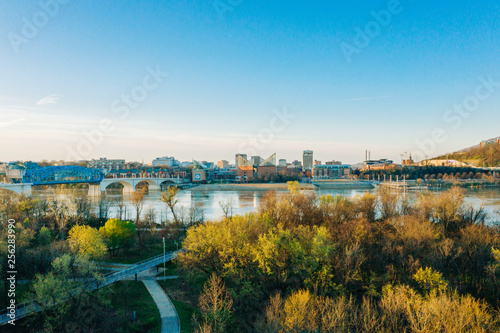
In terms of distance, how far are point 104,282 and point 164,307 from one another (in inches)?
A: 78.9

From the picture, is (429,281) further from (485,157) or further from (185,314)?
(485,157)

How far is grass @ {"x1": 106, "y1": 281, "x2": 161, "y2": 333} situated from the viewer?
802 centimetres

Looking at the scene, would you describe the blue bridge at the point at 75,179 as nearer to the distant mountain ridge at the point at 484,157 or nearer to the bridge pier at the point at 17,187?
the bridge pier at the point at 17,187

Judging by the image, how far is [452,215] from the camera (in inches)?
571

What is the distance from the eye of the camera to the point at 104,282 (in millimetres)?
9484

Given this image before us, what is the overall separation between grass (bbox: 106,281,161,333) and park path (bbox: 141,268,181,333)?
118 mm

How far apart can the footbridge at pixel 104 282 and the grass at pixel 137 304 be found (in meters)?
0.28

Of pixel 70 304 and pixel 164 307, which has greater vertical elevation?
pixel 70 304

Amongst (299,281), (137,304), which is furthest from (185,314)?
(299,281)

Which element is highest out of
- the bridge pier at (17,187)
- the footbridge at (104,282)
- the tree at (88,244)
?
the bridge pier at (17,187)

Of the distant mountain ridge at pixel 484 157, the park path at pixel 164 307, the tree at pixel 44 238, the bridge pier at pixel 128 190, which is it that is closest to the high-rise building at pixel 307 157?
the distant mountain ridge at pixel 484 157

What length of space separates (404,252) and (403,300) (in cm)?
398

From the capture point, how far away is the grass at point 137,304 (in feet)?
26.3

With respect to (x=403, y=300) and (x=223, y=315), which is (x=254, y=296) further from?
(x=403, y=300)
